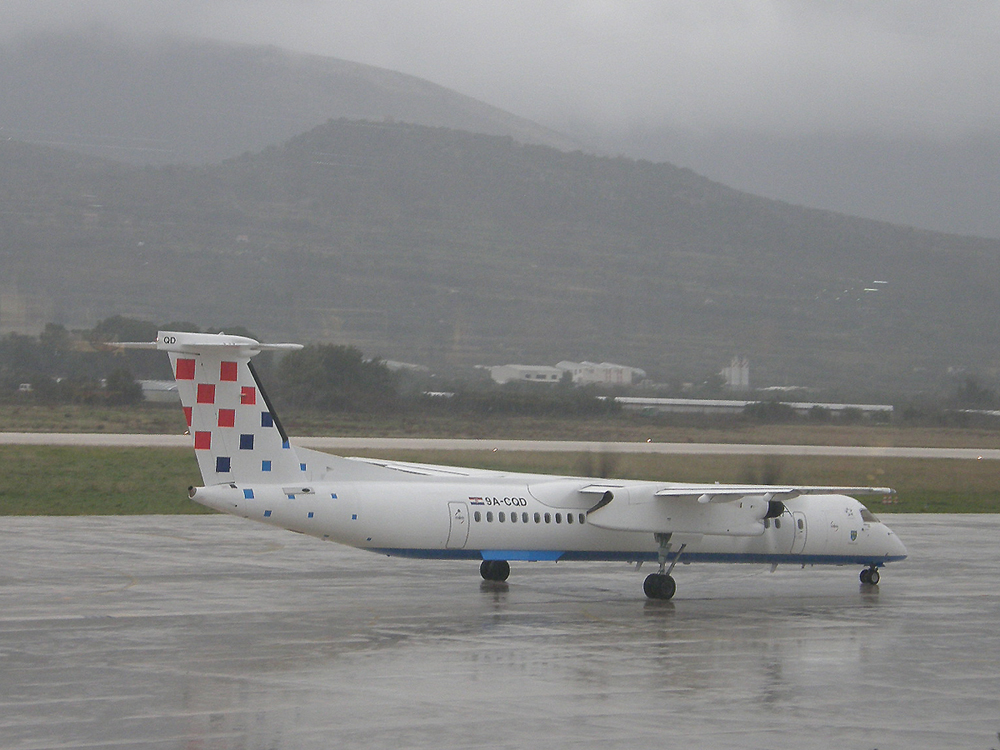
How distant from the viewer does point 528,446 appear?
188ft

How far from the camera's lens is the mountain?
168 m

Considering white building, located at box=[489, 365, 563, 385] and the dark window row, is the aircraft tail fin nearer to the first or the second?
the dark window row

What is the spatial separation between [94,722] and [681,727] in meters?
6.03

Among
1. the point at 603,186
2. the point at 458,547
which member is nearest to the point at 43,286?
the point at 603,186

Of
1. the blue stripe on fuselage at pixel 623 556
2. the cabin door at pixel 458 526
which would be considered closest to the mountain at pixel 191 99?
the blue stripe on fuselage at pixel 623 556

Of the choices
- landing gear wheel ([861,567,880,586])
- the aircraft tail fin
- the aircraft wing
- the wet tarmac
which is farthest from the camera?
landing gear wheel ([861,567,880,586])

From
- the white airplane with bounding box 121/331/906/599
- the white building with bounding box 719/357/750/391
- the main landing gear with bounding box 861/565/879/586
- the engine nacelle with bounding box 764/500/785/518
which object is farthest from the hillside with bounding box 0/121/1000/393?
the engine nacelle with bounding box 764/500/785/518

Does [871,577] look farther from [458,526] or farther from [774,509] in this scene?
[458,526]

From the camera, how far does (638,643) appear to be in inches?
687

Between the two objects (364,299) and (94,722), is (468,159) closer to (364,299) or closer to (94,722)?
(364,299)

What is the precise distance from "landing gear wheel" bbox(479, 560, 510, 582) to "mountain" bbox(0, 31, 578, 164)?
146 metres

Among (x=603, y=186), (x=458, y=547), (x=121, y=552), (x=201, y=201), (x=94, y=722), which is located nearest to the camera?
(x=94, y=722)

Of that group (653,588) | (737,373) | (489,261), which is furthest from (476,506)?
(489,261)

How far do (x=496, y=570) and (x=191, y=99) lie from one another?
565 feet
